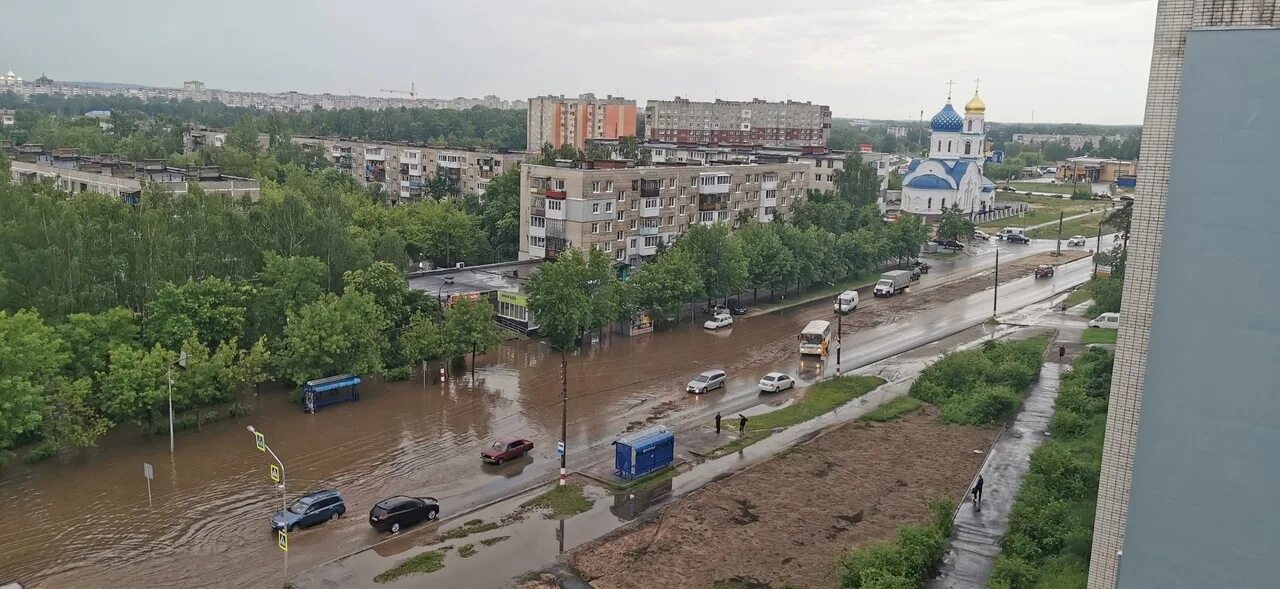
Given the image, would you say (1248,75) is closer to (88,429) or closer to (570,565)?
(570,565)

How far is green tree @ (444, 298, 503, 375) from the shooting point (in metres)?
37.7

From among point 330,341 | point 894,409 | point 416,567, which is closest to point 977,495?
point 894,409

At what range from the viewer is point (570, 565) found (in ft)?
70.5

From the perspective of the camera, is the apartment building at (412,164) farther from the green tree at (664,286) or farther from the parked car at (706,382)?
the parked car at (706,382)

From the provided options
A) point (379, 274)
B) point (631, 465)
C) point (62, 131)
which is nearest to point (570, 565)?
point (631, 465)

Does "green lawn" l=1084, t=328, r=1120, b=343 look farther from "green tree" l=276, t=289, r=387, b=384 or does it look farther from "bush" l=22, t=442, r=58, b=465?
"bush" l=22, t=442, r=58, b=465

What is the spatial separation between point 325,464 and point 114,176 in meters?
33.8

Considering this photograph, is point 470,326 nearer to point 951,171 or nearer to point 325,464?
point 325,464

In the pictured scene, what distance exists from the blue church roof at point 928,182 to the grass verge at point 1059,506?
65.2m

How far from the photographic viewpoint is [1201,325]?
40.0 feet

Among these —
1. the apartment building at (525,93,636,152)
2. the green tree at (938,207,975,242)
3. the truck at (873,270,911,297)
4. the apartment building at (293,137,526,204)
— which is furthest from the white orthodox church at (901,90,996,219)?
the apartment building at (293,137,526,204)

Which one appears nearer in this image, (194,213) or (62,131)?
(194,213)

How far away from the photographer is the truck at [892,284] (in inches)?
2334

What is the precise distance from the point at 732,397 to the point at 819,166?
5099 cm
